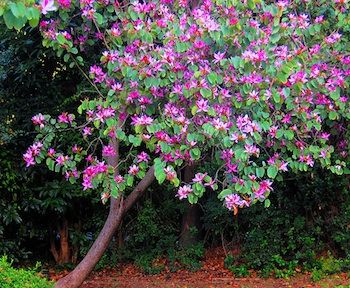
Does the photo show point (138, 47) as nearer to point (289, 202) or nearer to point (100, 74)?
point (100, 74)

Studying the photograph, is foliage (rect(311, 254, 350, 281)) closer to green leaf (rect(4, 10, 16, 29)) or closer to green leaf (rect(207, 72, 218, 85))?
green leaf (rect(207, 72, 218, 85))

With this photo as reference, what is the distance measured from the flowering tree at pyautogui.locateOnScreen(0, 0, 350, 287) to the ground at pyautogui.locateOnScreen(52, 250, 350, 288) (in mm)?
2264

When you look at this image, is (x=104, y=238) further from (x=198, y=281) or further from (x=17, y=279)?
(x=198, y=281)

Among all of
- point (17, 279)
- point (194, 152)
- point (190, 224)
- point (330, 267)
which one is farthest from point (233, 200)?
point (190, 224)

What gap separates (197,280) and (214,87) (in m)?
3.33

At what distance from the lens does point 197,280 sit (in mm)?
5859

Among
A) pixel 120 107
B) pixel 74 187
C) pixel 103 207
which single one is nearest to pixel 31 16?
pixel 120 107

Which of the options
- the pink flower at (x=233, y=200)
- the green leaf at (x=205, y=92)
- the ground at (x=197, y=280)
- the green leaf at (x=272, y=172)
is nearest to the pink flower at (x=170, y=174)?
the pink flower at (x=233, y=200)

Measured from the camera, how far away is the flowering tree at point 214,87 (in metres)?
3.08

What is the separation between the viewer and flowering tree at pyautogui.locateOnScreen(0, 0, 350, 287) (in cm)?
308

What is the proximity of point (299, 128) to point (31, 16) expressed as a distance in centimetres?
225

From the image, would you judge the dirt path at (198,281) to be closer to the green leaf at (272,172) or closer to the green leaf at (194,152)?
the green leaf at (272,172)

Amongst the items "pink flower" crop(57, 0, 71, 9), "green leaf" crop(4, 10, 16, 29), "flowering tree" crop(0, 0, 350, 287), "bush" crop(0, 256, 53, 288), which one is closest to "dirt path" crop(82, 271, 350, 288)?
"bush" crop(0, 256, 53, 288)

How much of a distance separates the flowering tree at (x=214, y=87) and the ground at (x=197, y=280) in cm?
226
